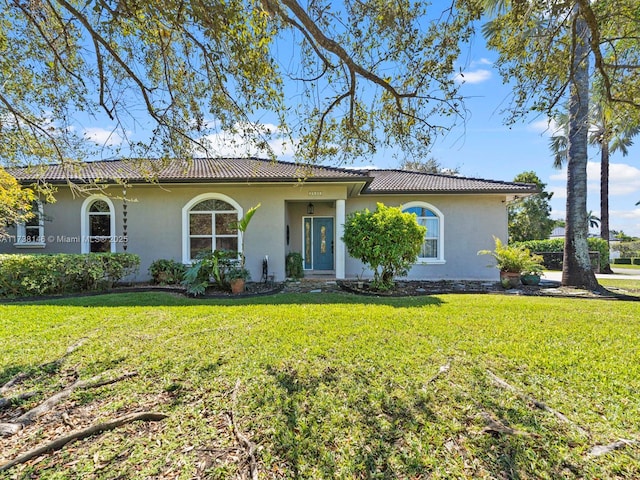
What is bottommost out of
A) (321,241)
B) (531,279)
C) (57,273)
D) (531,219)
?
(531,279)

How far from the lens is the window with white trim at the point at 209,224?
506 inches

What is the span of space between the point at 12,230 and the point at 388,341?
15.7 meters

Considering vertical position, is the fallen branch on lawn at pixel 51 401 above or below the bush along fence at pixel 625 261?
above

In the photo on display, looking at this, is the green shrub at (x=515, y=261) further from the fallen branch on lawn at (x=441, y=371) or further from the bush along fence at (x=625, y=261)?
the bush along fence at (x=625, y=261)

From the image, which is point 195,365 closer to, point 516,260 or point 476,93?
point 476,93

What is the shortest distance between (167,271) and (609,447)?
1197cm

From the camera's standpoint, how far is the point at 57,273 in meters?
9.30

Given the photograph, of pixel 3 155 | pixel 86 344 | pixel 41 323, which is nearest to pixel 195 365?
pixel 86 344

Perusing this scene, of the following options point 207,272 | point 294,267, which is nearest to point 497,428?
point 207,272

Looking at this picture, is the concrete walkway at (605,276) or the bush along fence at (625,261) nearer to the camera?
the concrete walkway at (605,276)

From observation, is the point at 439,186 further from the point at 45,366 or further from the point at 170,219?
the point at 45,366

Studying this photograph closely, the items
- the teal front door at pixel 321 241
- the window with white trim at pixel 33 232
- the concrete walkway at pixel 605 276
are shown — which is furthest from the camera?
the teal front door at pixel 321 241

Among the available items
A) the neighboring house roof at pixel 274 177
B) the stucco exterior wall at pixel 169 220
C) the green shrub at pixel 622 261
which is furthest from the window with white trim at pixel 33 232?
the green shrub at pixel 622 261

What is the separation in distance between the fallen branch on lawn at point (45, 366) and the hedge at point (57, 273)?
5.53 meters
